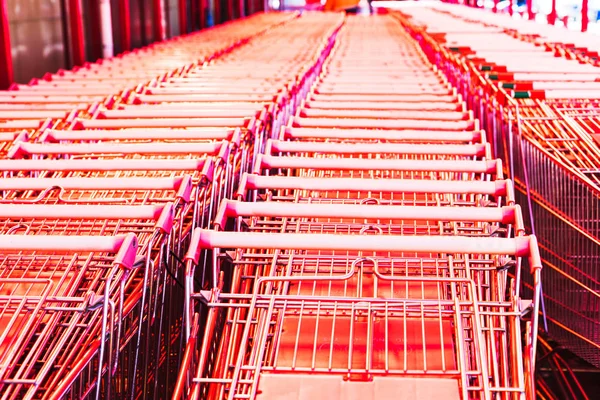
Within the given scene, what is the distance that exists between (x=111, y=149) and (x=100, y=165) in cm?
39

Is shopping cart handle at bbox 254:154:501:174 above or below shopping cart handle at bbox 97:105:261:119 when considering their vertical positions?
below

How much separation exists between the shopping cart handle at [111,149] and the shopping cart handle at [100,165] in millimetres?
308

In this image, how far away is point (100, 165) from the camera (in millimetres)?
2957

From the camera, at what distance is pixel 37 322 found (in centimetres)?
206

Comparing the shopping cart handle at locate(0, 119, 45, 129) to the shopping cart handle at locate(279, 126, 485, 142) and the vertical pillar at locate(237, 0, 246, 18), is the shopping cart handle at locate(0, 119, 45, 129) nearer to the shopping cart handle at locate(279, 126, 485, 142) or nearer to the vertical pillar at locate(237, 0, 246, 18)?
the shopping cart handle at locate(279, 126, 485, 142)

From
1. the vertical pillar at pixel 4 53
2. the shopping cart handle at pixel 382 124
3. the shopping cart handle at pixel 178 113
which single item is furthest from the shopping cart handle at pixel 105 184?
the vertical pillar at pixel 4 53

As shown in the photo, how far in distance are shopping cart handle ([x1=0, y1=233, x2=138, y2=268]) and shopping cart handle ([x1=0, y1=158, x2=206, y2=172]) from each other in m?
0.97

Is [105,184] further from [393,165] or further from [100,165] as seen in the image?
[393,165]

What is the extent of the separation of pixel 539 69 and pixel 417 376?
14.1 feet

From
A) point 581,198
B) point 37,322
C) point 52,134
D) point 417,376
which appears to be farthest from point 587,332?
point 52,134

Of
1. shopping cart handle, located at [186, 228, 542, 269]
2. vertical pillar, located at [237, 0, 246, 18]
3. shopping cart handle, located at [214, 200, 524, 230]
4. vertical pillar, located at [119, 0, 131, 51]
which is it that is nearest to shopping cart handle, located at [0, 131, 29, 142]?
shopping cart handle, located at [214, 200, 524, 230]

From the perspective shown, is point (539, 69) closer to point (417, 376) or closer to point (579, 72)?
point (579, 72)

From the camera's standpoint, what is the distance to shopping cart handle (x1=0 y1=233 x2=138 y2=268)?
1.94m

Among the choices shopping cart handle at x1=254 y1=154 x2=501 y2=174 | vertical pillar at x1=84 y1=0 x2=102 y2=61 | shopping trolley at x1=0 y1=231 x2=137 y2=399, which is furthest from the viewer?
vertical pillar at x1=84 y1=0 x2=102 y2=61
